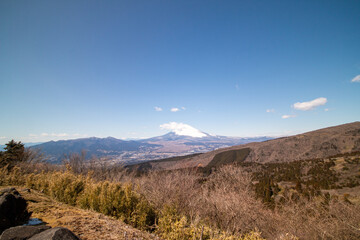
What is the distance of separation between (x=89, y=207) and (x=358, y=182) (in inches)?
2468

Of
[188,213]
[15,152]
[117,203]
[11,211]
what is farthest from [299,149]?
[15,152]

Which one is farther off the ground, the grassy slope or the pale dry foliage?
the grassy slope

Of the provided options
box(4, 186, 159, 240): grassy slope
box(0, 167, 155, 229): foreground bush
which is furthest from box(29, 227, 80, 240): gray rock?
box(0, 167, 155, 229): foreground bush

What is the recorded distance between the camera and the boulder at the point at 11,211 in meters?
3.91

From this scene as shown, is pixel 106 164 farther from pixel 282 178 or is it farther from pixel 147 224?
pixel 282 178

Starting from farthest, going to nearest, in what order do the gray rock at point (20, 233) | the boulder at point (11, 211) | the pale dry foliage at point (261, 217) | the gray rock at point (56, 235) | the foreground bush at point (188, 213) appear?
the pale dry foliage at point (261, 217)
the foreground bush at point (188, 213)
the boulder at point (11, 211)
the gray rock at point (20, 233)
the gray rock at point (56, 235)

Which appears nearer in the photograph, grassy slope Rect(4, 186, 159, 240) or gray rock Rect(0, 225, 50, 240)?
gray rock Rect(0, 225, 50, 240)

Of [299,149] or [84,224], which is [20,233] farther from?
[299,149]

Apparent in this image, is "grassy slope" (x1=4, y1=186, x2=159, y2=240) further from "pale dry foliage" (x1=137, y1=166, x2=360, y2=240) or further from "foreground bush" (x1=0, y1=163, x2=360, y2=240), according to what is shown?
"pale dry foliage" (x1=137, y1=166, x2=360, y2=240)

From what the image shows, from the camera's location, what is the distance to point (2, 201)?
4.00 m

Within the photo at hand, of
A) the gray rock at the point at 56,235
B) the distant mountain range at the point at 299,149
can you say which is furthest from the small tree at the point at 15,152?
the distant mountain range at the point at 299,149

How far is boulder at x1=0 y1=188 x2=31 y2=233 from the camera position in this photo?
3914 millimetres

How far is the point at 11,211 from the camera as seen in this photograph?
419 cm

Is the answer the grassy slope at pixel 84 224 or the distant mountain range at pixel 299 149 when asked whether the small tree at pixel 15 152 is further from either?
the distant mountain range at pixel 299 149
